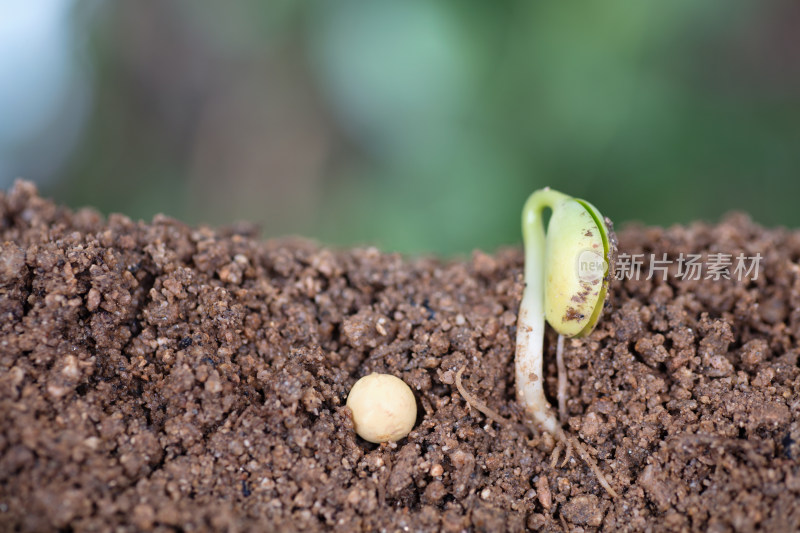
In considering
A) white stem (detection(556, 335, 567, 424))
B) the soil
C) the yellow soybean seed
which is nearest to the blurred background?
the soil

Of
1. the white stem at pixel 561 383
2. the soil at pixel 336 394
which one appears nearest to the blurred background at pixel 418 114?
the soil at pixel 336 394

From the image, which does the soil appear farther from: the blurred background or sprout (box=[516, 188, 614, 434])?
the blurred background

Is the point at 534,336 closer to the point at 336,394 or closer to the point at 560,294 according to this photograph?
the point at 560,294

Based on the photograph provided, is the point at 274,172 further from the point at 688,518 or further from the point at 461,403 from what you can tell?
the point at 688,518

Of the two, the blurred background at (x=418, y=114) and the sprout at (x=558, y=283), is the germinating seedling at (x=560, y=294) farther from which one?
the blurred background at (x=418, y=114)

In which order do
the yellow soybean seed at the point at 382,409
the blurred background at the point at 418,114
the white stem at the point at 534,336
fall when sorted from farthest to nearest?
the blurred background at the point at 418,114 < the white stem at the point at 534,336 < the yellow soybean seed at the point at 382,409

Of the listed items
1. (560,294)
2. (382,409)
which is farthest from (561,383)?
(382,409)

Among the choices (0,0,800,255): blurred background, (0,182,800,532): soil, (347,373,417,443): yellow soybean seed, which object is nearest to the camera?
(0,182,800,532): soil
